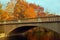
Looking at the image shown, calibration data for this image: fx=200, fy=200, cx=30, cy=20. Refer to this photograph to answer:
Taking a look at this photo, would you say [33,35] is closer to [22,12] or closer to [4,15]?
[22,12]

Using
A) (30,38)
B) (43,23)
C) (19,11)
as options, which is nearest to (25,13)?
(19,11)

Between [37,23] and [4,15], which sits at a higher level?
[37,23]

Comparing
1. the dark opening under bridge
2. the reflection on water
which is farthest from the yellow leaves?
the dark opening under bridge

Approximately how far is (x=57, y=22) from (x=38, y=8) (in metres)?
28.3

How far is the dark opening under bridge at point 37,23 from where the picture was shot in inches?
965

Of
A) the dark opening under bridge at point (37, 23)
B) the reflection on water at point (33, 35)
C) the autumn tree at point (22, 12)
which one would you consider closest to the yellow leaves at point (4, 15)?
the autumn tree at point (22, 12)

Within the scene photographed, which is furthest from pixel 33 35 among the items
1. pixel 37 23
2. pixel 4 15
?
pixel 37 23

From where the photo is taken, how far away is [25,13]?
1609 inches

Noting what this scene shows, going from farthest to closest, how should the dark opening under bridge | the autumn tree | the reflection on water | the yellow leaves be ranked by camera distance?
the autumn tree → the yellow leaves → the reflection on water → the dark opening under bridge

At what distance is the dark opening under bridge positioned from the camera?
24516mm

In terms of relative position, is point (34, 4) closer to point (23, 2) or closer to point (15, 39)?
→ point (23, 2)

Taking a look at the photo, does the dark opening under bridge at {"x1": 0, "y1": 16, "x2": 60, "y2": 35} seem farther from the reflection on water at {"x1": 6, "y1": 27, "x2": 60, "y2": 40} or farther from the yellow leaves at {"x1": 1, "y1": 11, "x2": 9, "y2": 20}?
the yellow leaves at {"x1": 1, "y1": 11, "x2": 9, "y2": 20}

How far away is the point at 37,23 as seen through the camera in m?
26.9

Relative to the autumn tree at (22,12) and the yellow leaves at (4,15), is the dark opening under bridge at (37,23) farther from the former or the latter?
the autumn tree at (22,12)
